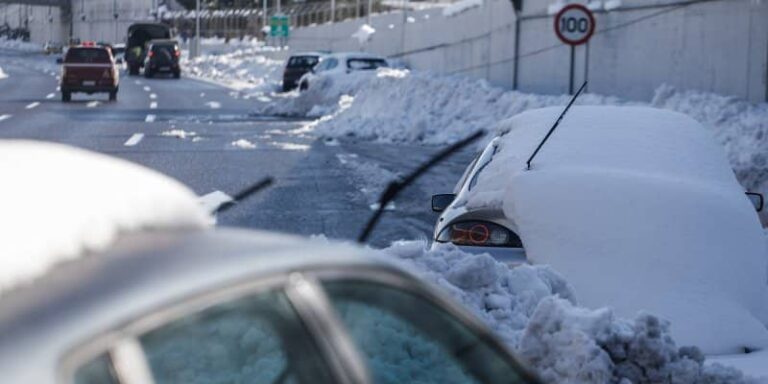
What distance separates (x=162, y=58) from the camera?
233ft

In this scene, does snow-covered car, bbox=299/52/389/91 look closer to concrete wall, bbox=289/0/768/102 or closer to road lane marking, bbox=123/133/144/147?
concrete wall, bbox=289/0/768/102

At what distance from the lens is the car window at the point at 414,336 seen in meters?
2.23

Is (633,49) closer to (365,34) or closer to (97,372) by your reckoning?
(97,372)

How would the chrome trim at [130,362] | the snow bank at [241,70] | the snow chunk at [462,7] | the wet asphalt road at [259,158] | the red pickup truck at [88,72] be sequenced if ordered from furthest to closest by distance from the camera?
the snow bank at [241,70] → the snow chunk at [462,7] → the red pickup truck at [88,72] → the wet asphalt road at [259,158] → the chrome trim at [130,362]

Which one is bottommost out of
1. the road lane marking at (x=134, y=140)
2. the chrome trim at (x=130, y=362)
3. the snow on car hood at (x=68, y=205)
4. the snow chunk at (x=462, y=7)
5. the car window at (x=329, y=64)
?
the road lane marking at (x=134, y=140)

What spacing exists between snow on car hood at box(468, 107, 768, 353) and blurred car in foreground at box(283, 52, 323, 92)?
4362cm

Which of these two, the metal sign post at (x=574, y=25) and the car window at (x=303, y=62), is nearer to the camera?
the metal sign post at (x=574, y=25)

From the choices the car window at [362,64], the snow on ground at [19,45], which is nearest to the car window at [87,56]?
the car window at [362,64]

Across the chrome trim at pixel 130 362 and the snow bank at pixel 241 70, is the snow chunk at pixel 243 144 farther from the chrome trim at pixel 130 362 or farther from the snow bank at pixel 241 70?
the snow bank at pixel 241 70

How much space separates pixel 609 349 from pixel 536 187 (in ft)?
6.35

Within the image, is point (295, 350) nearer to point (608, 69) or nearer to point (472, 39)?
point (608, 69)

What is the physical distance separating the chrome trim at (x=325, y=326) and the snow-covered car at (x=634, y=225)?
4389 mm

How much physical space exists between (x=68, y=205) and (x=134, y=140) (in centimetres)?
2306

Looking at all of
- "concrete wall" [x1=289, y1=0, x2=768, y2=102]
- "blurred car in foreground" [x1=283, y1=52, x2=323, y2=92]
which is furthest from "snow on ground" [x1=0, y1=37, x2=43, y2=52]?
"concrete wall" [x1=289, y1=0, x2=768, y2=102]
